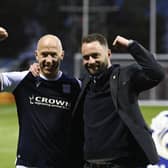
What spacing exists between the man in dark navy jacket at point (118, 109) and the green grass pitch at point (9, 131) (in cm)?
472

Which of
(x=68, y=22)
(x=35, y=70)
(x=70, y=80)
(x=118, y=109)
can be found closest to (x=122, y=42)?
(x=118, y=109)

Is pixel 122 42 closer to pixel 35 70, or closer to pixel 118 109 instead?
pixel 118 109

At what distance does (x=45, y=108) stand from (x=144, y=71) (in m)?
0.88

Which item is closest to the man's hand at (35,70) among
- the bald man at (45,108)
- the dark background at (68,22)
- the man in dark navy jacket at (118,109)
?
the bald man at (45,108)

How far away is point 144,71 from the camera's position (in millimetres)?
5211

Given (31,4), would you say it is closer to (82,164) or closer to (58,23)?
(58,23)

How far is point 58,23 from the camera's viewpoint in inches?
818

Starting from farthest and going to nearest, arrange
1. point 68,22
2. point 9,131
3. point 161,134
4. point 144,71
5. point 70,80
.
Answer: 1. point 68,22
2. point 9,131
3. point 161,134
4. point 70,80
5. point 144,71

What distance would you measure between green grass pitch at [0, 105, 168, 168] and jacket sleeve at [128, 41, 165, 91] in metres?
4.90

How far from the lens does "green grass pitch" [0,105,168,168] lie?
10.5 m

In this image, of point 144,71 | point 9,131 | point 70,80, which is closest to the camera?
point 144,71

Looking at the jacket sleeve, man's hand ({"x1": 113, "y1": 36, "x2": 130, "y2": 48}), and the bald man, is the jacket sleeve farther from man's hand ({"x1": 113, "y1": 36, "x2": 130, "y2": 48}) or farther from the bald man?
the bald man

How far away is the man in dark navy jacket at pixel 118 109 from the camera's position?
5219mm

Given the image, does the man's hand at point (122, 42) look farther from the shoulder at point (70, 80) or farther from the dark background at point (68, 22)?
the dark background at point (68, 22)
